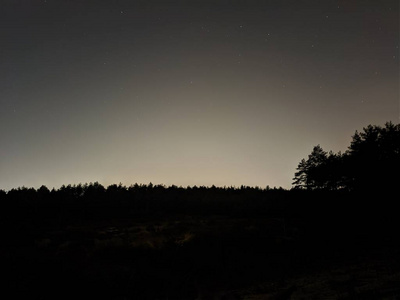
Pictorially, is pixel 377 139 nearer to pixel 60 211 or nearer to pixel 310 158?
pixel 310 158

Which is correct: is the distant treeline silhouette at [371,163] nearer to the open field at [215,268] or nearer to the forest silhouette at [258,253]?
the forest silhouette at [258,253]

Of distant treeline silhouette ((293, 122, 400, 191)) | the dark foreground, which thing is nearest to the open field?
the dark foreground

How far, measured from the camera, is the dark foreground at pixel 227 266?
41.5 feet

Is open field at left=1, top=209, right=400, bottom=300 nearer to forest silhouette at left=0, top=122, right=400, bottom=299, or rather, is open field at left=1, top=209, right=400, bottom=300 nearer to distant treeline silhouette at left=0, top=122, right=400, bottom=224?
forest silhouette at left=0, top=122, right=400, bottom=299

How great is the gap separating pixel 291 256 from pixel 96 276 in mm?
14358

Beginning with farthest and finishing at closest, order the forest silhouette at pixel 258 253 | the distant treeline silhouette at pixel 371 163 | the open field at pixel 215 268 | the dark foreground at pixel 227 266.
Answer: the distant treeline silhouette at pixel 371 163 < the forest silhouette at pixel 258 253 < the dark foreground at pixel 227 266 < the open field at pixel 215 268

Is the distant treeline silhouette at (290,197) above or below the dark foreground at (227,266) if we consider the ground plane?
above

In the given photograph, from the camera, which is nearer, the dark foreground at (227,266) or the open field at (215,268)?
the open field at (215,268)

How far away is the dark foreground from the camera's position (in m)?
12.7

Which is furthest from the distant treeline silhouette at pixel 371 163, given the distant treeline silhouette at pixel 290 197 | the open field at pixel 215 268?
the open field at pixel 215 268

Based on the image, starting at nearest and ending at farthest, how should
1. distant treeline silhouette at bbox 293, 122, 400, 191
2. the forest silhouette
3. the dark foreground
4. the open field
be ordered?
1. the open field
2. the dark foreground
3. the forest silhouette
4. distant treeline silhouette at bbox 293, 122, 400, 191

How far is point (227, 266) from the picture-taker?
68.3 ft

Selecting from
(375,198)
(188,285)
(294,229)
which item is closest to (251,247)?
(294,229)

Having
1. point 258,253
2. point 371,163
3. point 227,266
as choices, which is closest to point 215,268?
point 227,266
